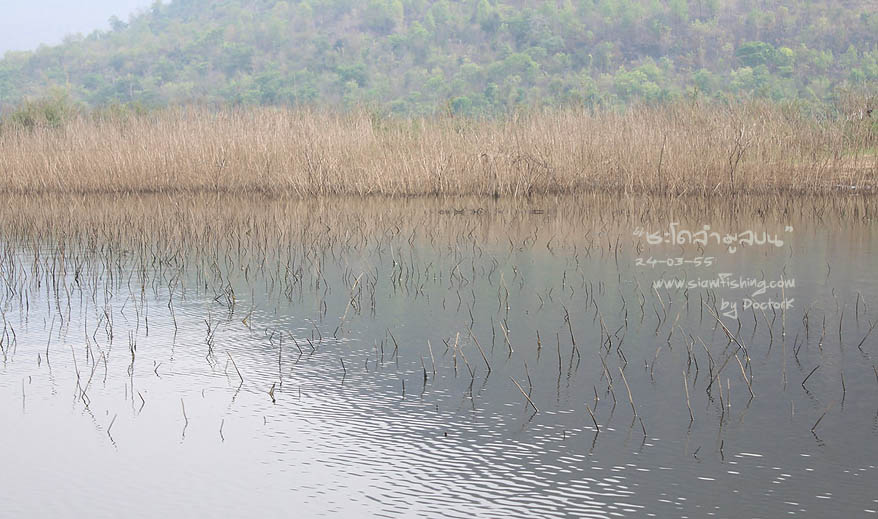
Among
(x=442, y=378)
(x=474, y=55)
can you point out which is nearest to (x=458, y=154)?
(x=442, y=378)

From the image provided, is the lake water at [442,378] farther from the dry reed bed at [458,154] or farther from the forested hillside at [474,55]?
the forested hillside at [474,55]

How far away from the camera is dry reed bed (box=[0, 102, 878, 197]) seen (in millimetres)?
11234

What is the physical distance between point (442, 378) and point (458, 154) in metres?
7.93

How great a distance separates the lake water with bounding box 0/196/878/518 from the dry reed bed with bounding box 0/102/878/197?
3.18 m

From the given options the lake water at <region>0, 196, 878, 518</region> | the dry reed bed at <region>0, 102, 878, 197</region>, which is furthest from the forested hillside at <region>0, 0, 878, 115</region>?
the lake water at <region>0, 196, 878, 518</region>

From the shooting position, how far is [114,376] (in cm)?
439

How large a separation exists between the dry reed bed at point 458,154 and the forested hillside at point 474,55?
25.1 m

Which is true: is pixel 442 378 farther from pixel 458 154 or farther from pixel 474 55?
pixel 474 55

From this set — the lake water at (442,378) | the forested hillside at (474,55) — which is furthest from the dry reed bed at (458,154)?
the forested hillside at (474,55)

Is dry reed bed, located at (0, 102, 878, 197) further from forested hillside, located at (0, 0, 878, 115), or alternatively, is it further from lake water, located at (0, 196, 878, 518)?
forested hillside, located at (0, 0, 878, 115)

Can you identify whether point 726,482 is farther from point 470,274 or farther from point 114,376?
point 470,274

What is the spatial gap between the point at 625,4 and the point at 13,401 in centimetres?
5636

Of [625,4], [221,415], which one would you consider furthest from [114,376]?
[625,4]

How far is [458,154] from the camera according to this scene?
12000mm
